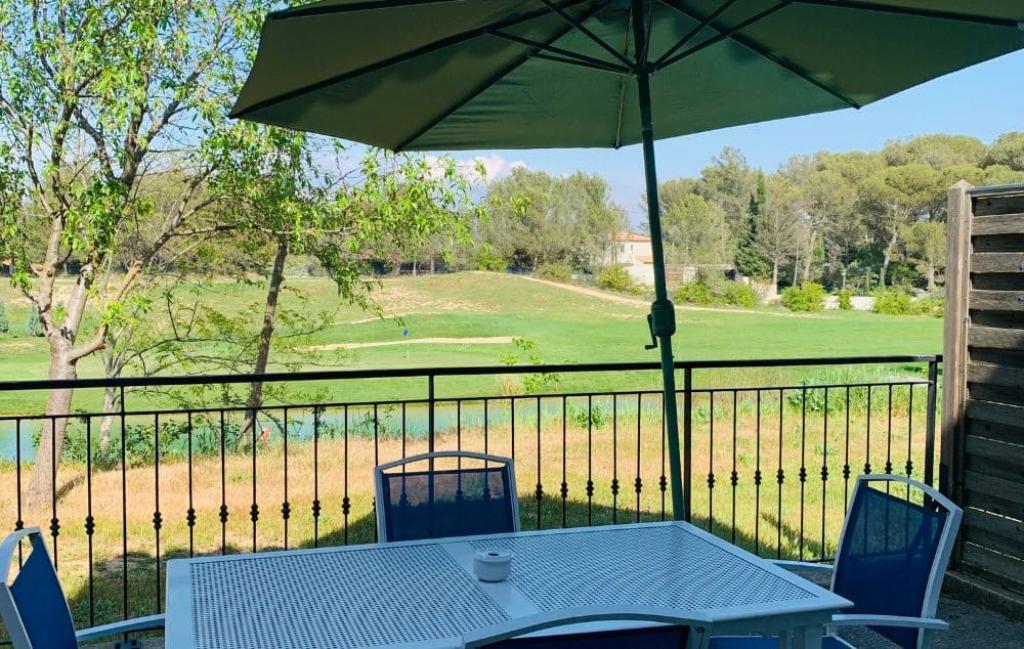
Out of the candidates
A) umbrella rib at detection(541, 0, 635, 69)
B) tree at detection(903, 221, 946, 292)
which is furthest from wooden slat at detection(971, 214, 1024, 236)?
tree at detection(903, 221, 946, 292)

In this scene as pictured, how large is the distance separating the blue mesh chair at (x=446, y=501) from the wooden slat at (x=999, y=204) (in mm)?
2516

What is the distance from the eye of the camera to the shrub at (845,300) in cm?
2819

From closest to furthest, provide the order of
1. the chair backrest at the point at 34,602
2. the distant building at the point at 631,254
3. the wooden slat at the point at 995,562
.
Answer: the chair backrest at the point at 34,602 → the wooden slat at the point at 995,562 → the distant building at the point at 631,254

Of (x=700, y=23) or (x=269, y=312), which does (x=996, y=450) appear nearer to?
(x=700, y=23)

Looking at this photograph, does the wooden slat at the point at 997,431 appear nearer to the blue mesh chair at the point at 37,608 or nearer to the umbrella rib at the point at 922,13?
the umbrella rib at the point at 922,13

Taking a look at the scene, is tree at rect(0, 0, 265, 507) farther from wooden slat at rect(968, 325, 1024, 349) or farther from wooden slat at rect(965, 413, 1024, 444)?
wooden slat at rect(965, 413, 1024, 444)

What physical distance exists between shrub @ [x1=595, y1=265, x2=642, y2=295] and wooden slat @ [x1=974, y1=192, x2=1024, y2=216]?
75.5 feet

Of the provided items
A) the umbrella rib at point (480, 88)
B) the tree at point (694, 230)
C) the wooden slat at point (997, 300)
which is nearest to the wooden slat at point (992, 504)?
the wooden slat at point (997, 300)

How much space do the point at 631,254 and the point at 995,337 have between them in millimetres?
23224

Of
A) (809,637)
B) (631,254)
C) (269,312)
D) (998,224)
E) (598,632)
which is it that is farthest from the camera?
(631,254)

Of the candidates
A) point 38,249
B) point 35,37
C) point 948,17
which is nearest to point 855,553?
point 948,17

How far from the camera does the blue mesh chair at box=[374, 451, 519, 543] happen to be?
2.59 meters

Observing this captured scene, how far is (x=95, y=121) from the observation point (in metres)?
8.77

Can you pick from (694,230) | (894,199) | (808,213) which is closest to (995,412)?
(694,230)
